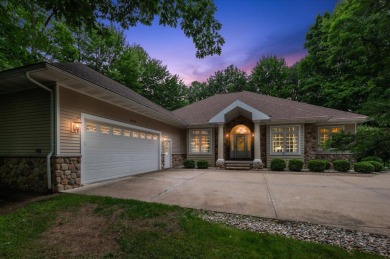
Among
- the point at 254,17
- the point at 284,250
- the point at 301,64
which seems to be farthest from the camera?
the point at 301,64

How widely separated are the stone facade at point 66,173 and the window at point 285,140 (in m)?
11.1

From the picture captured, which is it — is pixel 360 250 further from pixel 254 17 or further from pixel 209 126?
pixel 254 17

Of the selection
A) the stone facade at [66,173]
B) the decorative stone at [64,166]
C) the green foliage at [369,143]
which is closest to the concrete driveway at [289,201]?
Result: the stone facade at [66,173]

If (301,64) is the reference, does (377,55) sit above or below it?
below

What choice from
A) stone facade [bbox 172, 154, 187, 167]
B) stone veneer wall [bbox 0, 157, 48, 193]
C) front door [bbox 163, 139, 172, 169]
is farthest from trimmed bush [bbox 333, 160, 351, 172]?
stone veneer wall [bbox 0, 157, 48, 193]

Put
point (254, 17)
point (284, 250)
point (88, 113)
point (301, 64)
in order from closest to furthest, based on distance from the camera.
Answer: point (284, 250) < point (88, 113) < point (254, 17) < point (301, 64)

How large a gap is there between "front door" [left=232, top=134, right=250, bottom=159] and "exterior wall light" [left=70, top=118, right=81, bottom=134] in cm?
1061

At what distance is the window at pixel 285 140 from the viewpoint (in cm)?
1223

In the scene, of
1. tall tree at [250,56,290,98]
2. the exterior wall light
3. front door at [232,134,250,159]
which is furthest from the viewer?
tall tree at [250,56,290,98]

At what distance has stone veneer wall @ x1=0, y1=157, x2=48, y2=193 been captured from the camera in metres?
5.80

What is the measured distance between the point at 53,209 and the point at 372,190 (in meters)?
9.16

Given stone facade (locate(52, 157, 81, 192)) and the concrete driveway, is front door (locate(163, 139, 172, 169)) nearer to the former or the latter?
the concrete driveway

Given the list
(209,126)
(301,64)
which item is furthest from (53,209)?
(301,64)

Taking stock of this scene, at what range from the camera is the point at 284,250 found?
260 cm
